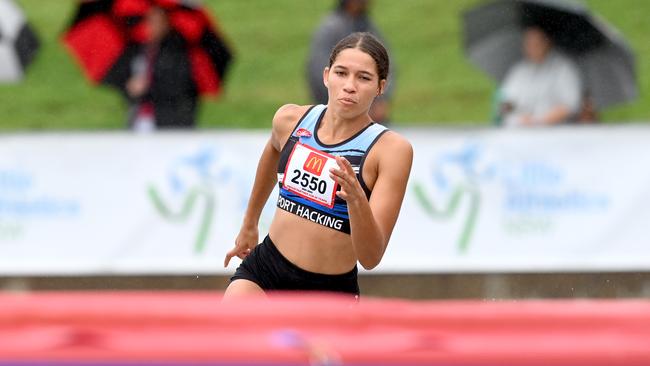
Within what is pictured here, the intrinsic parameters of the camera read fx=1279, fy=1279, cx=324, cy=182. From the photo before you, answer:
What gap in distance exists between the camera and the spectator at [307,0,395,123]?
34.6ft

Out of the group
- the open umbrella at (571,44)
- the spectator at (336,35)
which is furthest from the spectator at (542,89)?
the spectator at (336,35)

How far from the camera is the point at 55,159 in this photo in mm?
10172

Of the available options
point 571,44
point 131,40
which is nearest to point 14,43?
point 131,40

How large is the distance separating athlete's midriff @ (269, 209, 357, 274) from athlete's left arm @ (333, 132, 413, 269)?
1.22ft

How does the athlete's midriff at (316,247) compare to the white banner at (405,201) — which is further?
the white banner at (405,201)

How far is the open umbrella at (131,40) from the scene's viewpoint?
1095 cm

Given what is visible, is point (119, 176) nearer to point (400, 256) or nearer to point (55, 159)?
point (55, 159)

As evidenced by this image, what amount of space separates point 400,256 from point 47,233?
9.21ft

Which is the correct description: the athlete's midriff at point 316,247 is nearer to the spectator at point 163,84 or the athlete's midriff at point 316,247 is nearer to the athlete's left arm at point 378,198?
the athlete's left arm at point 378,198

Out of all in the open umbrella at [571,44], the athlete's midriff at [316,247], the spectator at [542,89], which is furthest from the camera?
the open umbrella at [571,44]

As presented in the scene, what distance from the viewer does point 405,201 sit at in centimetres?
1013

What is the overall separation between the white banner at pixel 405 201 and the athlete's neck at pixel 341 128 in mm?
4654

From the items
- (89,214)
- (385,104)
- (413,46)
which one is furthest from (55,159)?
(413,46)

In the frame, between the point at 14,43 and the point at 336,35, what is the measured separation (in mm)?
3856
